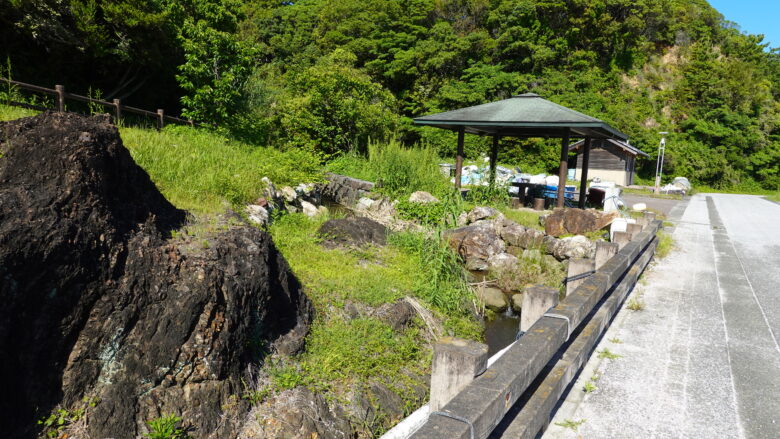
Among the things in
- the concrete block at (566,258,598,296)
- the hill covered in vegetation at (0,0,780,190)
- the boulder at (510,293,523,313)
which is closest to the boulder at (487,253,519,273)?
the boulder at (510,293,523,313)

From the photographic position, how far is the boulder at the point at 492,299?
284 inches

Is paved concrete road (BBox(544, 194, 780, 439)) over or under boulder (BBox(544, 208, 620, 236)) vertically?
under

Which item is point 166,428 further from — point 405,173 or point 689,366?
point 405,173

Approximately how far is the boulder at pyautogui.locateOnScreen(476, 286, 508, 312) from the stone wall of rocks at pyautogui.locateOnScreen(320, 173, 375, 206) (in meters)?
5.26

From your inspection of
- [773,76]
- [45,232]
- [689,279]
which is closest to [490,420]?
[45,232]

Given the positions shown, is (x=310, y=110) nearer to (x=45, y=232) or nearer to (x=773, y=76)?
(x=45, y=232)

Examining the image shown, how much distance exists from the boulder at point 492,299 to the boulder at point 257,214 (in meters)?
3.57

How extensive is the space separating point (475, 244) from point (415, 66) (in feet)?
75.0

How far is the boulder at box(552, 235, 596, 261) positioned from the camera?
27.6ft

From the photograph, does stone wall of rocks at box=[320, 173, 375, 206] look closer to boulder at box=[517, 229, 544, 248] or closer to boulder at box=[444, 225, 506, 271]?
boulder at box=[444, 225, 506, 271]

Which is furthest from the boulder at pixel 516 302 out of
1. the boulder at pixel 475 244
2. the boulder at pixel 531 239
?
the boulder at pixel 531 239

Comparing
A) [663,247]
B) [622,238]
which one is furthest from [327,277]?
[663,247]

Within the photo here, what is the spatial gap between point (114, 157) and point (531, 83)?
30690mm

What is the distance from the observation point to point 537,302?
352 cm
